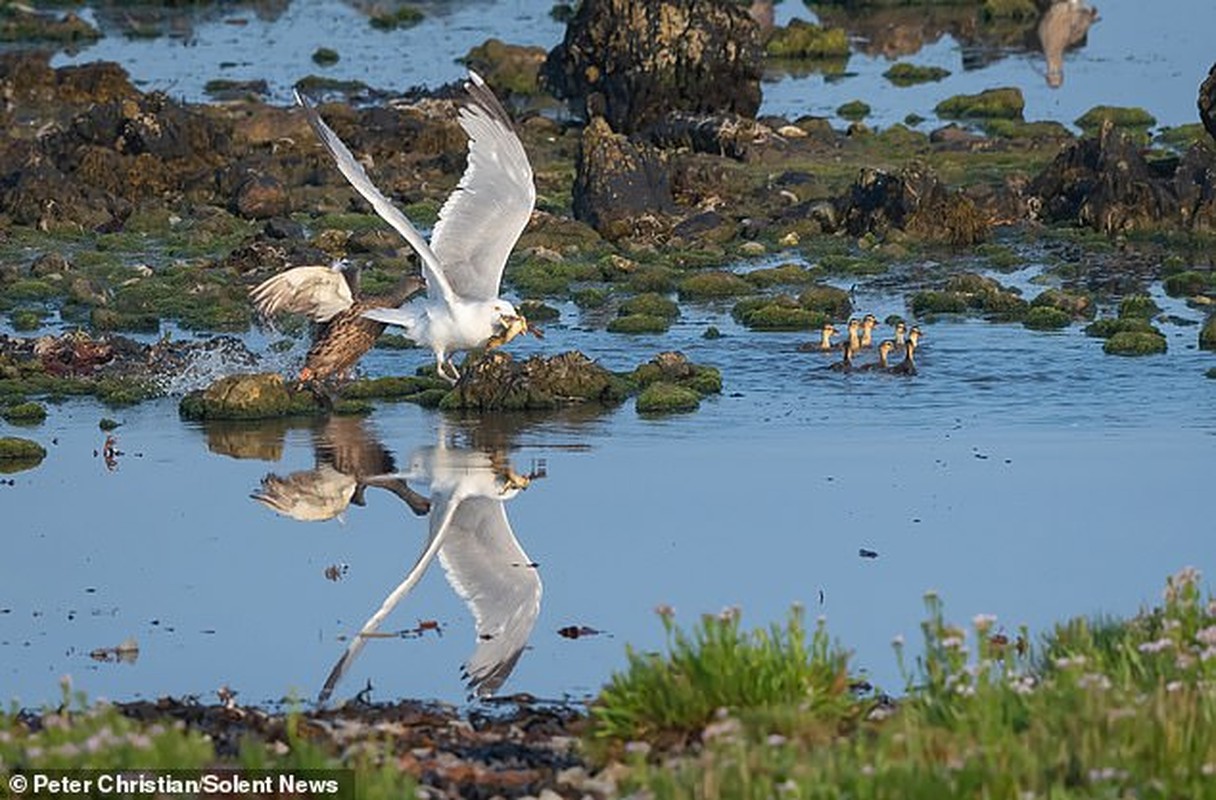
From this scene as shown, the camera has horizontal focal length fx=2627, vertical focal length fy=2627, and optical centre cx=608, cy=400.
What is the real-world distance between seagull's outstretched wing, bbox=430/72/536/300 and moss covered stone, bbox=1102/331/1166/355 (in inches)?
231

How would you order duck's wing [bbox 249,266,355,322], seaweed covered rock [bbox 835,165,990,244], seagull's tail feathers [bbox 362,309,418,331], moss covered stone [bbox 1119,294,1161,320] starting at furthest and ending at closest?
seaweed covered rock [bbox 835,165,990,244] → moss covered stone [bbox 1119,294,1161,320] → duck's wing [bbox 249,266,355,322] → seagull's tail feathers [bbox 362,309,418,331]

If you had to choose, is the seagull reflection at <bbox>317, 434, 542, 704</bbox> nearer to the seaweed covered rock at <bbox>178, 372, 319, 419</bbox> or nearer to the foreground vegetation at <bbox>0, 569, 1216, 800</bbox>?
the seaweed covered rock at <bbox>178, 372, 319, 419</bbox>

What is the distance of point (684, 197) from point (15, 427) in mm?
11508

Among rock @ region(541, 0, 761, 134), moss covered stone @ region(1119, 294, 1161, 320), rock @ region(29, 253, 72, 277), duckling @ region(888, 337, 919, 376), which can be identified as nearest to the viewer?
duckling @ region(888, 337, 919, 376)

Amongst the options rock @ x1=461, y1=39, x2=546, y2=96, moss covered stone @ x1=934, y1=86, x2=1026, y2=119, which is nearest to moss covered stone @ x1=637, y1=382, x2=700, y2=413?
moss covered stone @ x1=934, y1=86, x2=1026, y2=119

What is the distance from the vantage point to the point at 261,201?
29.0 m

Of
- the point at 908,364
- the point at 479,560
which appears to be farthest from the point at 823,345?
the point at 479,560

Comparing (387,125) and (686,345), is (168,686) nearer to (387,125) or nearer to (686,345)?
(686,345)

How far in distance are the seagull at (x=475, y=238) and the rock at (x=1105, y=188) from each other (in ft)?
37.6

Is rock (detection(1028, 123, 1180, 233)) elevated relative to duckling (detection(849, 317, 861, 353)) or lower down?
elevated

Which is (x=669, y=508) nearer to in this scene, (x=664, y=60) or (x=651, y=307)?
(x=651, y=307)

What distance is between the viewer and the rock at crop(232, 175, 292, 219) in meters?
28.9

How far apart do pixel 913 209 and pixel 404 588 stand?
47.3ft

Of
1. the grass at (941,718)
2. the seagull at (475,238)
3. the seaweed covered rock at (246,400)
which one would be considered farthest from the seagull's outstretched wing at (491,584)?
the seaweed covered rock at (246,400)
